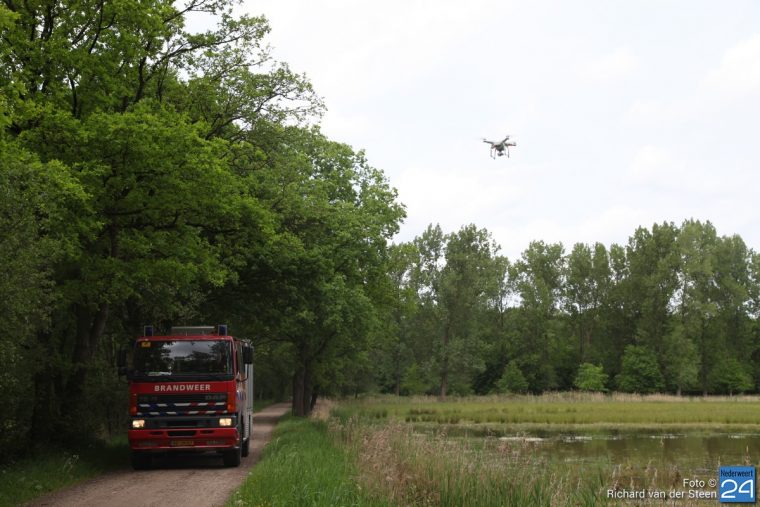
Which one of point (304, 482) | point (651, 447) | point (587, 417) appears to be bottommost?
point (587, 417)

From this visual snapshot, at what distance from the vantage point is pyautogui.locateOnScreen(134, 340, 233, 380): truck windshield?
17453 mm

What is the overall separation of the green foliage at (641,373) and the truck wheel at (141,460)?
68719 mm

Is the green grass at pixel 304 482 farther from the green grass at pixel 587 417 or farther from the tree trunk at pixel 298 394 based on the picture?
the tree trunk at pixel 298 394

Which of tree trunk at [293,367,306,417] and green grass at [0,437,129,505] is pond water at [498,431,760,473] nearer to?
green grass at [0,437,129,505]

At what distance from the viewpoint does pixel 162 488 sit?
14.6 m

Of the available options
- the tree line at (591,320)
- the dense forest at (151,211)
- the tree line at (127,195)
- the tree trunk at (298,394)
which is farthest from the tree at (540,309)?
the tree line at (127,195)

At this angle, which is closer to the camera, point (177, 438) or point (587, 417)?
point (177, 438)

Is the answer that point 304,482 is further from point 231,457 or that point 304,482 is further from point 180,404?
point 231,457

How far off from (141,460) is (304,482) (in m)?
6.41

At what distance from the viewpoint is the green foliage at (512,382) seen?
86.0m

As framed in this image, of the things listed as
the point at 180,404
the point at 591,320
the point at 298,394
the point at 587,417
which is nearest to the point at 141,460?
the point at 180,404

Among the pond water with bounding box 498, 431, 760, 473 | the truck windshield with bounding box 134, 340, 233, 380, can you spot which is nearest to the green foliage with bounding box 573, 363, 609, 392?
the pond water with bounding box 498, 431, 760, 473

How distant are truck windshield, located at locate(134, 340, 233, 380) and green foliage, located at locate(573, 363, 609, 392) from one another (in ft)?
218

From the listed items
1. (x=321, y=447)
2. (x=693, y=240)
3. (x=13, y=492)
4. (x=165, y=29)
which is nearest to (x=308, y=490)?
(x=13, y=492)
